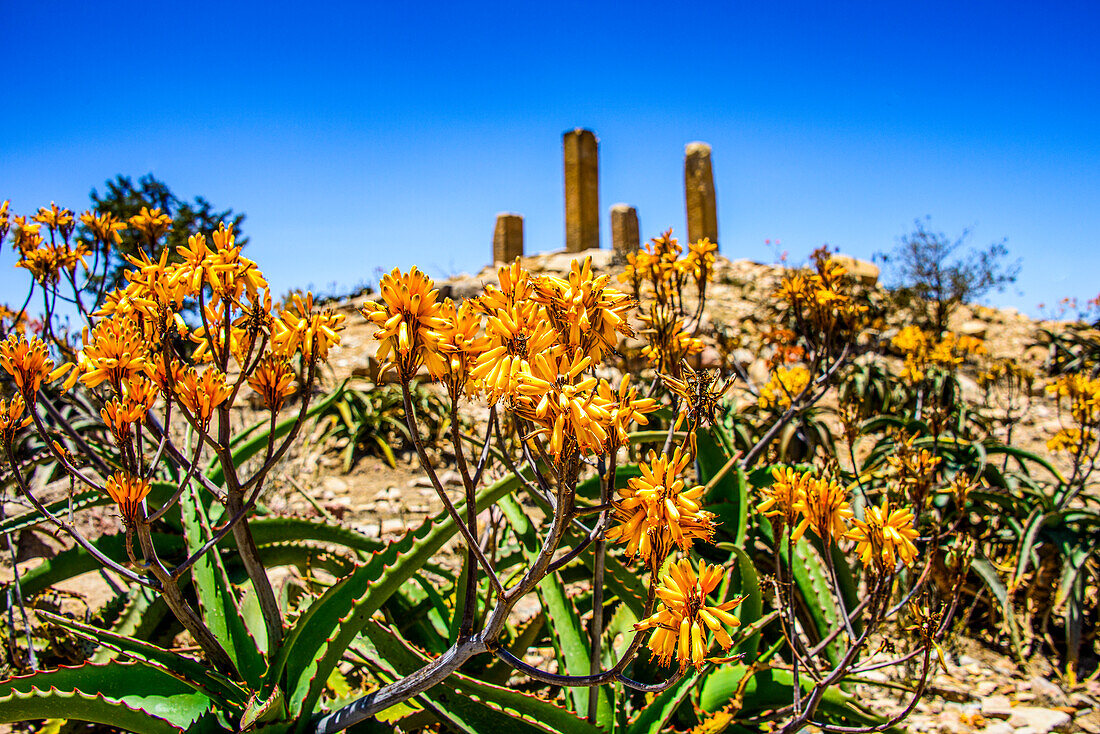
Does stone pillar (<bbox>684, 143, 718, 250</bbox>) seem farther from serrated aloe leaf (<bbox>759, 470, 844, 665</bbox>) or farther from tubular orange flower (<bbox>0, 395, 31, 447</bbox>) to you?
tubular orange flower (<bbox>0, 395, 31, 447</bbox>)

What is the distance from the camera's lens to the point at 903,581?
9.84ft

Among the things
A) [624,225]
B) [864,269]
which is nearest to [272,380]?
[864,269]

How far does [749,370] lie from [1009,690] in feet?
17.7

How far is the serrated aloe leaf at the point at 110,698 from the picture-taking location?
140 centimetres

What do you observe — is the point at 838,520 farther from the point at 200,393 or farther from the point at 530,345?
the point at 200,393

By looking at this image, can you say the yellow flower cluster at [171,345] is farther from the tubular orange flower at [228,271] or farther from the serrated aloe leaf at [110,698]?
the serrated aloe leaf at [110,698]

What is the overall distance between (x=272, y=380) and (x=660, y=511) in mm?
1047

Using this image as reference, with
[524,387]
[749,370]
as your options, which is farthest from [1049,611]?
[749,370]

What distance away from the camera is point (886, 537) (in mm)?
1607

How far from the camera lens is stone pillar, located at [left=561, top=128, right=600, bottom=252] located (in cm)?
2203

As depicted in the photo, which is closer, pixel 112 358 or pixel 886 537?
pixel 112 358

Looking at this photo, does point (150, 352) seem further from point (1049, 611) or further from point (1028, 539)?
point (1049, 611)

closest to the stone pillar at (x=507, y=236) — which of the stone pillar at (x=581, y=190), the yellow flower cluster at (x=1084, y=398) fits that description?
the stone pillar at (x=581, y=190)

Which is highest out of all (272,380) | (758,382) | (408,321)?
(408,321)
